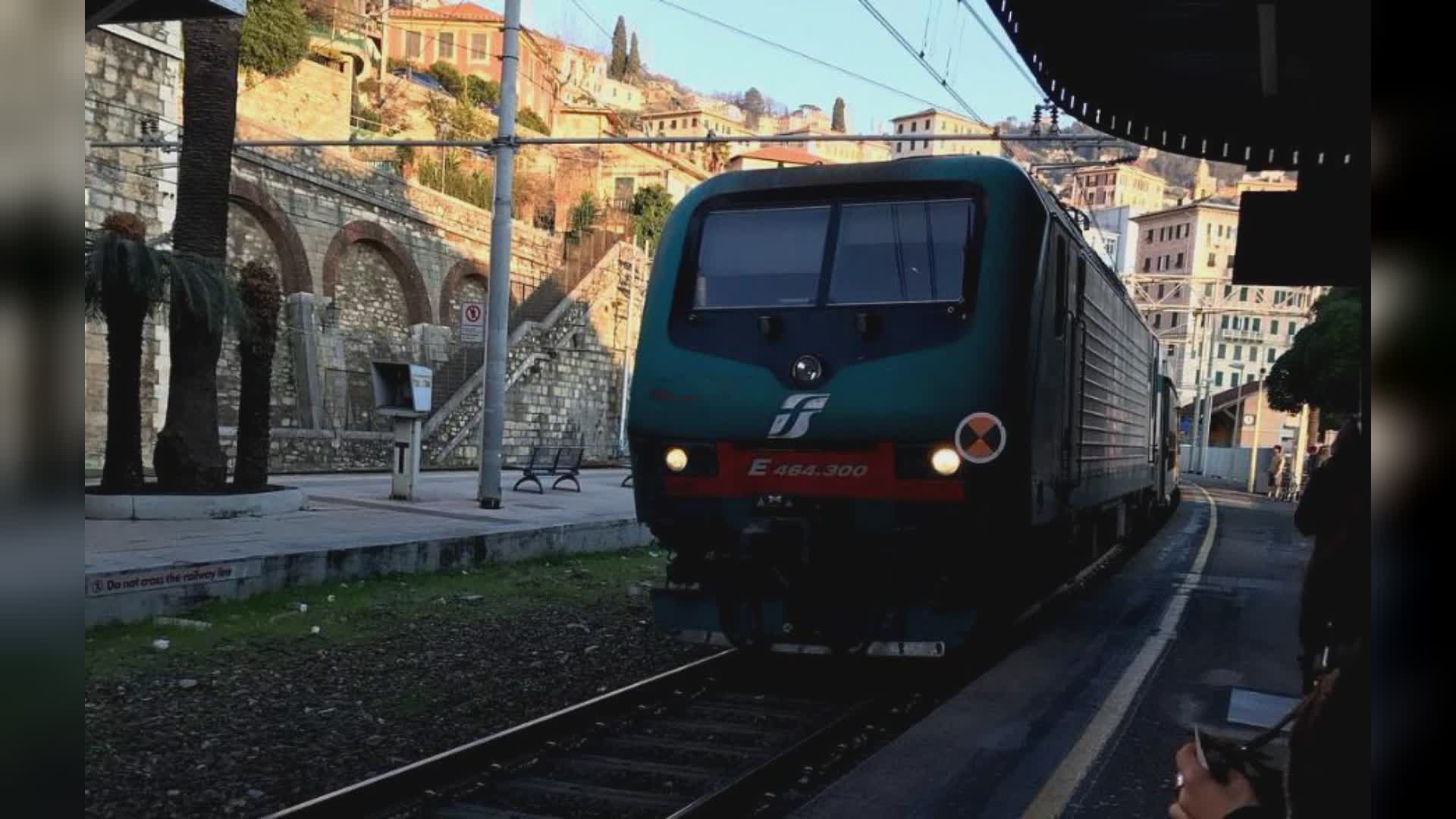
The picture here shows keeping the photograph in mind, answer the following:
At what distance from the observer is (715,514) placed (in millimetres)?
6828

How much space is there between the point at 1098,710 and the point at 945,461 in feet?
6.08

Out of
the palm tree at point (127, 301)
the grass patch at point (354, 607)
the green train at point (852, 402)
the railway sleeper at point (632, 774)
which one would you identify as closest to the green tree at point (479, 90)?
the palm tree at point (127, 301)

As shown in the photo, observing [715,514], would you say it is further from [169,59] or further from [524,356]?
[524,356]

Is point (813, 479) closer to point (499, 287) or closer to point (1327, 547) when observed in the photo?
point (1327, 547)

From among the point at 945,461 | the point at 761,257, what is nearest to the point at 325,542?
the point at 761,257

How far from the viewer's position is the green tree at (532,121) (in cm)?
5647

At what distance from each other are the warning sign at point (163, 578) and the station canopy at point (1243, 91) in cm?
726

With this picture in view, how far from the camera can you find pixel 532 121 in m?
57.1

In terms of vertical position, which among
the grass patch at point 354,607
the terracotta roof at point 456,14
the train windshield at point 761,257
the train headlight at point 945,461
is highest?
the terracotta roof at point 456,14

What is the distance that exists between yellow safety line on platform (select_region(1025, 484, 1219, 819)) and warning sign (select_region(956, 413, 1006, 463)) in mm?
1628

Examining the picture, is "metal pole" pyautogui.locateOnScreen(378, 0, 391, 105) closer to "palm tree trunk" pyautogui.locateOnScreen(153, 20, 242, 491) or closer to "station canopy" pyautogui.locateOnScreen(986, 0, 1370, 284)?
"palm tree trunk" pyautogui.locateOnScreen(153, 20, 242, 491)

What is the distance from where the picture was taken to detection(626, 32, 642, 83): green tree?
351ft

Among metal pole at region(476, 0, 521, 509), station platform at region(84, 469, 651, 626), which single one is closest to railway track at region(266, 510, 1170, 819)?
station platform at region(84, 469, 651, 626)

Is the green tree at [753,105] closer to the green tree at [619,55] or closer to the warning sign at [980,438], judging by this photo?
the green tree at [619,55]
